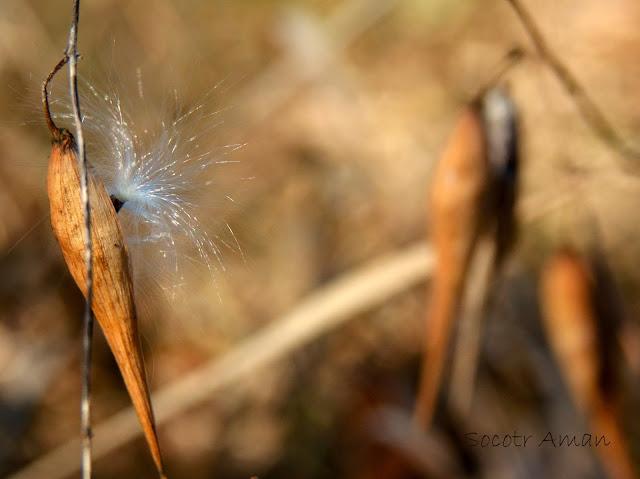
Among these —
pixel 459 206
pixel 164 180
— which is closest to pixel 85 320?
pixel 164 180

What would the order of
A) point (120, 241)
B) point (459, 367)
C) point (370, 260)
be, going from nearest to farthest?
point (120, 241) → point (459, 367) → point (370, 260)

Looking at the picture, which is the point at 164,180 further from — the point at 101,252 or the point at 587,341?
the point at 587,341

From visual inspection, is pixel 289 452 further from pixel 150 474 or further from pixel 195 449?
pixel 150 474

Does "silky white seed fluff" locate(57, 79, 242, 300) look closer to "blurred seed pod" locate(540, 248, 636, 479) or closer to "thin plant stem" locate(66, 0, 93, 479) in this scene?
"thin plant stem" locate(66, 0, 93, 479)

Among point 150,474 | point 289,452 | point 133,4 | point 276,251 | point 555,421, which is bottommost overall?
point 555,421

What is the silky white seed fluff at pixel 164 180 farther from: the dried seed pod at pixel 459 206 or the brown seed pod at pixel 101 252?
the dried seed pod at pixel 459 206

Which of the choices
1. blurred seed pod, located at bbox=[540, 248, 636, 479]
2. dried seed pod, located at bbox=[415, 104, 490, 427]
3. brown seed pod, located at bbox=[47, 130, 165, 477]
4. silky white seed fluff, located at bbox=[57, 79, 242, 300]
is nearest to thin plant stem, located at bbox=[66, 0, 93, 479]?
brown seed pod, located at bbox=[47, 130, 165, 477]

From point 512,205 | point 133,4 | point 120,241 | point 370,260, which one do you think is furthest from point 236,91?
point 120,241

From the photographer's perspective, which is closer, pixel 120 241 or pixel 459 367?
pixel 120 241

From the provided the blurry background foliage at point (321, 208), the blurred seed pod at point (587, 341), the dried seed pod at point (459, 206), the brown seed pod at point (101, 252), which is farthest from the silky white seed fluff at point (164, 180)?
the blurred seed pod at point (587, 341)
